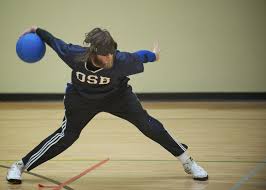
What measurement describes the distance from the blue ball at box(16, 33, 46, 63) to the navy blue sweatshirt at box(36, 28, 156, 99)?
8 cm

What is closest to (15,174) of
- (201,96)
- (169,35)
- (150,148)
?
(150,148)

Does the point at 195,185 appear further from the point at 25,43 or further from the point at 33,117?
the point at 33,117

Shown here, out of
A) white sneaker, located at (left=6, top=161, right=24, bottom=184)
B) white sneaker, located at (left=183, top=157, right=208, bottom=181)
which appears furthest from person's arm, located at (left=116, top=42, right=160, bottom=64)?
white sneaker, located at (left=6, top=161, right=24, bottom=184)

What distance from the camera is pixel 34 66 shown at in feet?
31.4

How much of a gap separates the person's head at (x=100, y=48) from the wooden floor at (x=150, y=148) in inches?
42.7

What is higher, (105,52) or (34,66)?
(105,52)

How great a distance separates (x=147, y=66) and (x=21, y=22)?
100 inches

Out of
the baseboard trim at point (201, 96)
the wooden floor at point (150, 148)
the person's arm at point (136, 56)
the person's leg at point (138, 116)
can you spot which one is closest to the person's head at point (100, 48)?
the person's arm at point (136, 56)

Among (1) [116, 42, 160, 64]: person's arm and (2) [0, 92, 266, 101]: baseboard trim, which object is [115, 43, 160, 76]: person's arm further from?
(2) [0, 92, 266, 101]: baseboard trim

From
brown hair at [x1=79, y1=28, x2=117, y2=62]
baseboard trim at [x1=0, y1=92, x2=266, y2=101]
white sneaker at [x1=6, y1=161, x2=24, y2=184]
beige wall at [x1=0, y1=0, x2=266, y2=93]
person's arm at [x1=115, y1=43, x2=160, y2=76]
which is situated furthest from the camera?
baseboard trim at [x1=0, y1=92, x2=266, y2=101]

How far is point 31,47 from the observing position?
4086 millimetres

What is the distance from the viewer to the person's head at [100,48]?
12.1 feet

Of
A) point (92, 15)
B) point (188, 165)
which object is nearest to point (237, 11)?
point (92, 15)

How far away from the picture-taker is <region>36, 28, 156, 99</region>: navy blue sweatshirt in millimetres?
3887
